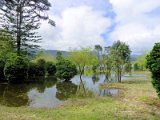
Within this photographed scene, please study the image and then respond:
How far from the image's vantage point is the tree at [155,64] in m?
18.0

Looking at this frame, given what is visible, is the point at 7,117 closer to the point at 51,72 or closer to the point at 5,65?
the point at 5,65

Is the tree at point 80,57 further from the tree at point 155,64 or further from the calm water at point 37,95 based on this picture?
the tree at point 155,64

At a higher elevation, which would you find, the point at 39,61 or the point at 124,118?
the point at 39,61

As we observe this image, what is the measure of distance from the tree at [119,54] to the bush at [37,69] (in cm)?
1490

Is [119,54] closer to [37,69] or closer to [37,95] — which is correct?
[37,69]

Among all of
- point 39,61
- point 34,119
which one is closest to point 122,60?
point 39,61

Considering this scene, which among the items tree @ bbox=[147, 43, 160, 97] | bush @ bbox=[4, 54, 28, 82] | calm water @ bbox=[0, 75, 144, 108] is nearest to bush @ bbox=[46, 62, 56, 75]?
bush @ bbox=[4, 54, 28, 82]

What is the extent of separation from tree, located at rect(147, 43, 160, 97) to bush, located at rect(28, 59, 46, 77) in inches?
1195

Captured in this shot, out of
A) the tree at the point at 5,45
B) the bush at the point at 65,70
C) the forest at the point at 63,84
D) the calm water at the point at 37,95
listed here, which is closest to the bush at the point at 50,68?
the forest at the point at 63,84

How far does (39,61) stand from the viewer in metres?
49.4

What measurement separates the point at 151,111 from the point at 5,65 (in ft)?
80.1

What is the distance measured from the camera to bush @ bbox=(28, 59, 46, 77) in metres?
46.3

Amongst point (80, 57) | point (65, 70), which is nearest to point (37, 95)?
point (65, 70)

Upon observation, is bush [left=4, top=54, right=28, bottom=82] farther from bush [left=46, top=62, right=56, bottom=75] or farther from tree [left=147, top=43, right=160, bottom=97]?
tree [left=147, top=43, right=160, bottom=97]
